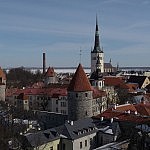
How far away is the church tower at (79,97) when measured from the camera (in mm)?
32875

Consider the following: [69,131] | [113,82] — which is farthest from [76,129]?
[113,82]

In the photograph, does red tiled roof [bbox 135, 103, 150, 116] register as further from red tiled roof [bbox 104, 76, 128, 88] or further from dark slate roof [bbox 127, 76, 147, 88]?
dark slate roof [bbox 127, 76, 147, 88]

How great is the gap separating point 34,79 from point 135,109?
2529 inches

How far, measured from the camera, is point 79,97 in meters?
32.9

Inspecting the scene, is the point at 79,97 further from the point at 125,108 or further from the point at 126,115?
the point at 125,108

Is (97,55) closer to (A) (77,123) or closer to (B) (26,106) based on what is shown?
(B) (26,106)

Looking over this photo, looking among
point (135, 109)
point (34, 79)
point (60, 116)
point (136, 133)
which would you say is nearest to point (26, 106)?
point (60, 116)

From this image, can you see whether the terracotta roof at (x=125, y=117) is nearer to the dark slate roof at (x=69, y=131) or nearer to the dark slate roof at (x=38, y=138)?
the dark slate roof at (x=69, y=131)

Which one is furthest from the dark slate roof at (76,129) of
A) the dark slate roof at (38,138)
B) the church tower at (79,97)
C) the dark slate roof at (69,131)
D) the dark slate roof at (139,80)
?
the dark slate roof at (139,80)

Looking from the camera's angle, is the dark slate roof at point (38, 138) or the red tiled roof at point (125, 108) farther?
the red tiled roof at point (125, 108)

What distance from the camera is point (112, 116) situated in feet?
101

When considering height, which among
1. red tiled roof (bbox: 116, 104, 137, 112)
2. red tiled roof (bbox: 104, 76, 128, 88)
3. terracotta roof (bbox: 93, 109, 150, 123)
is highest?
red tiled roof (bbox: 104, 76, 128, 88)

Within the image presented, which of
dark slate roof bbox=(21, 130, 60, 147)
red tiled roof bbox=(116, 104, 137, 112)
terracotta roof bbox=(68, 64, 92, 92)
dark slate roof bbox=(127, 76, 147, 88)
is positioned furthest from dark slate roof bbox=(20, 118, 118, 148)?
dark slate roof bbox=(127, 76, 147, 88)

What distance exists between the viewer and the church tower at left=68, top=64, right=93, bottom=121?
32.9m
